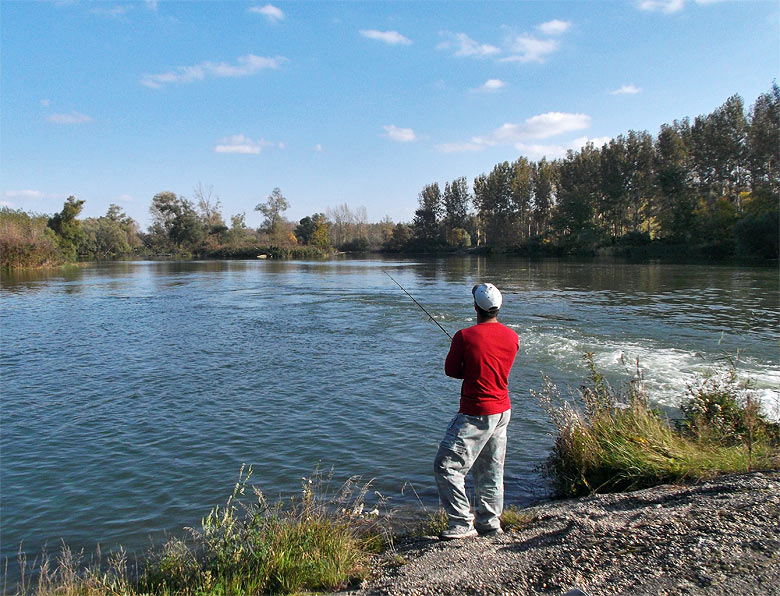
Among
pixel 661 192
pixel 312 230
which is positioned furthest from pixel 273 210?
pixel 661 192

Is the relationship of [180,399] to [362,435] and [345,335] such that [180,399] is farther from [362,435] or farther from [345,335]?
[345,335]

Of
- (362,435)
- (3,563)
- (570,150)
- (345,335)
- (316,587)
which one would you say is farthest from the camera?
(570,150)

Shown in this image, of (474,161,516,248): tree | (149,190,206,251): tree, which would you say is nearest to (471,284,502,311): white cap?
(474,161,516,248): tree

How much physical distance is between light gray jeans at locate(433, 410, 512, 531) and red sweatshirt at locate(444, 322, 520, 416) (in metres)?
0.12

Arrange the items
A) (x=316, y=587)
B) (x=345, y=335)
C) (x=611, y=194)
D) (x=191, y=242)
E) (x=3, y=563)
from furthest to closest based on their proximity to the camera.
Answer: (x=191, y=242) < (x=611, y=194) < (x=345, y=335) < (x=3, y=563) < (x=316, y=587)

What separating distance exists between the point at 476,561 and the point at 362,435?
4864 mm

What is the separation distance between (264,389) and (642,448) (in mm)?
7981

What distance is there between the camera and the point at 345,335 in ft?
60.8

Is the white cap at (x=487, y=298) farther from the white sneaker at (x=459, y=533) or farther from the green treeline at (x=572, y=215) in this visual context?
the green treeline at (x=572, y=215)

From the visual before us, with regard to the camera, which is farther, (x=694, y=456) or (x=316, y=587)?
(x=694, y=456)

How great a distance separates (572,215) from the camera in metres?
79.9

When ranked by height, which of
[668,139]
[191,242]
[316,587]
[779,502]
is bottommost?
[316,587]

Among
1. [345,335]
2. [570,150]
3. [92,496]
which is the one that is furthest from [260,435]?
[570,150]

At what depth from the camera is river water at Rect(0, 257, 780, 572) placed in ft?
23.3
